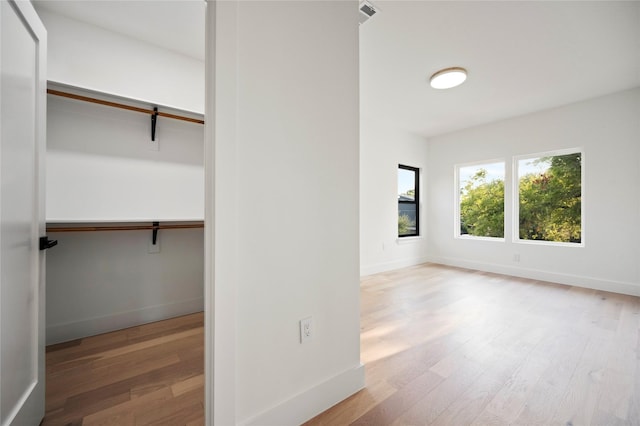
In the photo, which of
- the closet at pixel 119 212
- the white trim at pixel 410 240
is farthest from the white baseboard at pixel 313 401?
the white trim at pixel 410 240

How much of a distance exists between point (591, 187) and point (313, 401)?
14.7 feet

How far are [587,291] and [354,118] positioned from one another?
4033 millimetres

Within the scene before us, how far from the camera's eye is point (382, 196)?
440cm

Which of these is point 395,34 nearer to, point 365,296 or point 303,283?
point 303,283

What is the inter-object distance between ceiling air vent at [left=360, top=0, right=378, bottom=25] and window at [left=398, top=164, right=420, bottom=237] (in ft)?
10.1

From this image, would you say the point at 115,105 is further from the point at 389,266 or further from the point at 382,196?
the point at 389,266

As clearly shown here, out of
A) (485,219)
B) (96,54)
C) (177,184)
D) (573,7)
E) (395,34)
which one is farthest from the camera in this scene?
(485,219)

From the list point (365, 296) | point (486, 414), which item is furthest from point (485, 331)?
point (365, 296)

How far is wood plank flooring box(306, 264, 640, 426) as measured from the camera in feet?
4.21

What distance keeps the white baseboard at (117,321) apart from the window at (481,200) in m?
4.62

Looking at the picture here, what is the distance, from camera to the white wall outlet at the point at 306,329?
1231 millimetres

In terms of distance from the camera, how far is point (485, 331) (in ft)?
7.11

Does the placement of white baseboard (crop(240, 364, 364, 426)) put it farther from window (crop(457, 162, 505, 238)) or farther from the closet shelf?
window (crop(457, 162, 505, 238))

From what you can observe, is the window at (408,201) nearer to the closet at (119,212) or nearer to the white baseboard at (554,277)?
the white baseboard at (554,277)
